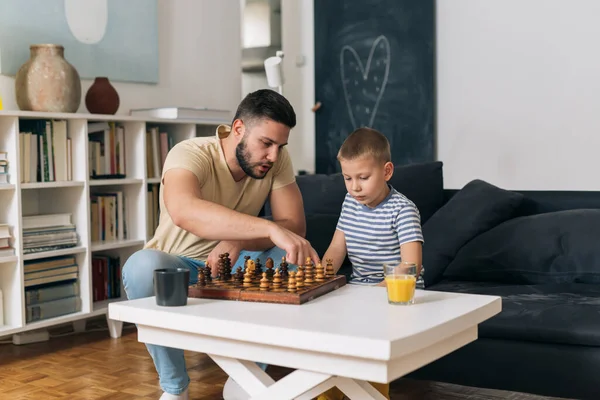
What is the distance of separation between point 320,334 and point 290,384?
205mm

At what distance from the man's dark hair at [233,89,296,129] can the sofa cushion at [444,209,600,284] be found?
3.17ft

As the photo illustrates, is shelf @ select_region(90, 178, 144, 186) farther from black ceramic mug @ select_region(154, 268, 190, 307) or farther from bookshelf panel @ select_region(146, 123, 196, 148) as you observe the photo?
black ceramic mug @ select_region(154, 268, 190, 307)

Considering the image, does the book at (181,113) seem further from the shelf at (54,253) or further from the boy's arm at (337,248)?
the boy's arm at (337,248)

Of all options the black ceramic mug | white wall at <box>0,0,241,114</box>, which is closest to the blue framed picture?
white wall at <box>0,0,241,114</box>

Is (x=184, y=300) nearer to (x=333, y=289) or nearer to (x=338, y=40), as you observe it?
(x=333, y=289)

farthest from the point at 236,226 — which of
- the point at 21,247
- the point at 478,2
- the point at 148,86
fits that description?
the point at 478,2

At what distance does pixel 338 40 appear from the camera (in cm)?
522

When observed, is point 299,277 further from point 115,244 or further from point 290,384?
point 115,244

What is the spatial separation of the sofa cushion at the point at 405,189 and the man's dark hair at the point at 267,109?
88 centimetres

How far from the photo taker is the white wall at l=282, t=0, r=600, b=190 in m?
4.34

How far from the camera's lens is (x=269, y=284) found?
1.82 metres

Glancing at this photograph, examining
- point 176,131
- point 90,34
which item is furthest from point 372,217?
point 90,34

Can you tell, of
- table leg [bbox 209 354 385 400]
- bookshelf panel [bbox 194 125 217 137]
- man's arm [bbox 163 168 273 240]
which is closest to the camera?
table leg [bbox 209 354 385 400]

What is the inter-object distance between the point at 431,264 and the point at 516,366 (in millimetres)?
646
